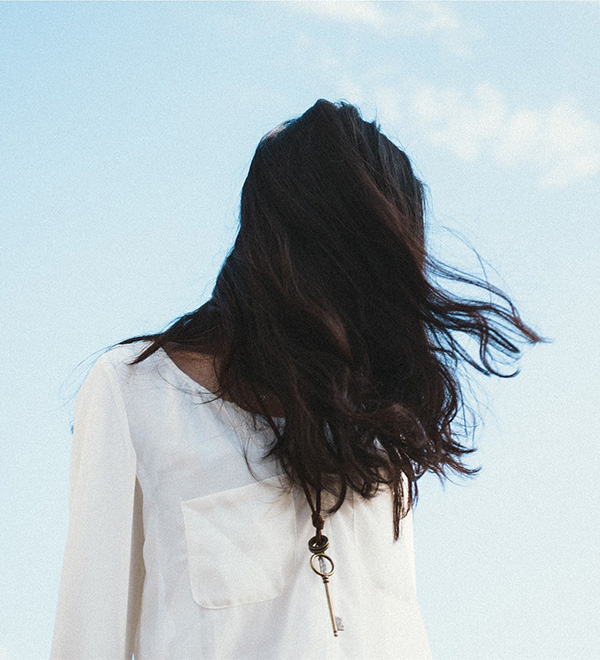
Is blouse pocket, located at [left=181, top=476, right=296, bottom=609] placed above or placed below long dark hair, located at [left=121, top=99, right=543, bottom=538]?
below

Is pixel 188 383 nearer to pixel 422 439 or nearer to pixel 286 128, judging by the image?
pixel 422 439

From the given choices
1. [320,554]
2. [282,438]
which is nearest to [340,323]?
[282,438]

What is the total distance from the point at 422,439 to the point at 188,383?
34 centimetres

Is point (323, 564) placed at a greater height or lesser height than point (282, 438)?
lesser

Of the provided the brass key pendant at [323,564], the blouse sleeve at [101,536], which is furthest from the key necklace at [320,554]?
the blouse sleeve at [101,536]

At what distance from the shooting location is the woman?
47.7 inches

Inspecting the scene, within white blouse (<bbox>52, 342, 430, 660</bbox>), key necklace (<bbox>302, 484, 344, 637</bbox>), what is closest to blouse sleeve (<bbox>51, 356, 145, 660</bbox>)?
white blouse (<bbox>52, 342, 430, 660</bbox>)

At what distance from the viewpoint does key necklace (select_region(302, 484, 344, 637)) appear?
124 centimetres

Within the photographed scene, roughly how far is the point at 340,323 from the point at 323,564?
0.33 meters

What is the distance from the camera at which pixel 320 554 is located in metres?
1.27

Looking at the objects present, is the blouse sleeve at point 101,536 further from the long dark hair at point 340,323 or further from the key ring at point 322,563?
the key ring at point 322,563

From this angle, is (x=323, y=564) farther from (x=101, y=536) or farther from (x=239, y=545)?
(x=101, y=536)

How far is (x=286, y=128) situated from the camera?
148 centimetres

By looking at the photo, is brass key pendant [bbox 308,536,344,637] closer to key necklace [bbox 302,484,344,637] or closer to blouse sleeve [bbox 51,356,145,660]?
key necklace [bbox 302,484,344,637]
